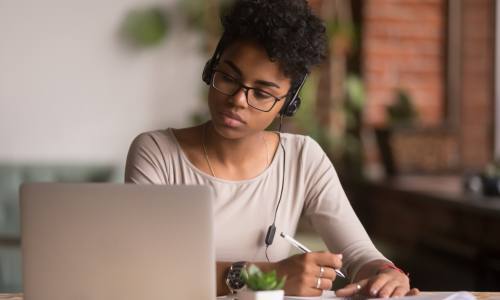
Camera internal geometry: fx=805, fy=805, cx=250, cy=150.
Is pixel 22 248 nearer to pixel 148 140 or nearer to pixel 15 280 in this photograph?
pixel 148 140

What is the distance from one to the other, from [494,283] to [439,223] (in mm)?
559

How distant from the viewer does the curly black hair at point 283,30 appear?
1776 millimetres

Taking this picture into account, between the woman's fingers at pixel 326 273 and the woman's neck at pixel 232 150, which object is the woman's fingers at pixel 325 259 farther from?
the woman's neck at pixel 232 150

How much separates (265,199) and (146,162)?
0.31 meters

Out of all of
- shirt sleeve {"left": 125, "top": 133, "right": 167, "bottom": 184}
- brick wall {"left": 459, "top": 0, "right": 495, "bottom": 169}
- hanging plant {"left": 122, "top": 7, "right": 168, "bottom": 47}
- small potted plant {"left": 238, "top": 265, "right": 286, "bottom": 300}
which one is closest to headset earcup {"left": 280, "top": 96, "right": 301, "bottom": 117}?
shirt sleeve {"left": 125, "top": 133, "right": 167, "bottom": 184}

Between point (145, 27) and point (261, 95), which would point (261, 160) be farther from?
point (145, 27)

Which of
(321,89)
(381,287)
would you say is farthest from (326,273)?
(321,89)

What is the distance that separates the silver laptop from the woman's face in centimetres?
50

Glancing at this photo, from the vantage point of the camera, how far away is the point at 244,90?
176 centimetres

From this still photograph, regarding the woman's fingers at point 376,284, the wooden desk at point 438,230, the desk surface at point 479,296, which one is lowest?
the wooden desk at point 438,230

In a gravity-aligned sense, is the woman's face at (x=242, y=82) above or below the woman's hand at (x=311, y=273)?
above

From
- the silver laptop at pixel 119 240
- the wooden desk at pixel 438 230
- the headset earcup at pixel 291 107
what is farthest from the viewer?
the wooden desk at pixel 438 230

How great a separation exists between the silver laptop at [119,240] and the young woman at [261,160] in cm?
33

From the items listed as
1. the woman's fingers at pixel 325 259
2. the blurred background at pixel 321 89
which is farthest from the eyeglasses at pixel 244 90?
the blurred background at pixel 321 89
